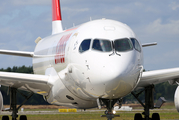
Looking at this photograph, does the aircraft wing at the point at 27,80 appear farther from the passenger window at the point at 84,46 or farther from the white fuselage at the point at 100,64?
the passenger window at the point at 84,46

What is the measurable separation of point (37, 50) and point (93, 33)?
10584mm

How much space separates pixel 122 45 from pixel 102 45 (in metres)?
0.71

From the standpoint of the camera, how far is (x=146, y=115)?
19.6 meters

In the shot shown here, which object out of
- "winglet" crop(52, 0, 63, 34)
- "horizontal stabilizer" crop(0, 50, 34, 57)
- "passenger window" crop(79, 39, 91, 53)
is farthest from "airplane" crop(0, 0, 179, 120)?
"winglet" crop(52, 0, 63, 34)

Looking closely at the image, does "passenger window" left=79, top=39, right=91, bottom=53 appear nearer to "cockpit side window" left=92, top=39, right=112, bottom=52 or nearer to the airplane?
the airplane

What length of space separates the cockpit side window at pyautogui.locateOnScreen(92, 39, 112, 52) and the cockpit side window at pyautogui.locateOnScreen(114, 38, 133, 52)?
9.6 inches

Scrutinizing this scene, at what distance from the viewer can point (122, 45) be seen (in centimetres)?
1302

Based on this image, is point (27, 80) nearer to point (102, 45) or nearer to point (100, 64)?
point (102, 45)

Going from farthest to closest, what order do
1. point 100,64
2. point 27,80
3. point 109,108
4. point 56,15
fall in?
1. point 56,15
2. point 27,80
3. point 109,108
4. point 100,64

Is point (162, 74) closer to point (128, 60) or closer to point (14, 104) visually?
point (128, 60)

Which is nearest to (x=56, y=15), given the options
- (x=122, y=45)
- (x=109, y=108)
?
(x=109, y=108)

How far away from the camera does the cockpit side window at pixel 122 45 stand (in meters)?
12.9

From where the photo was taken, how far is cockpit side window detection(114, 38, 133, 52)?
12859 millimetres

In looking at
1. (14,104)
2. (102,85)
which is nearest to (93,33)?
(102,85)
